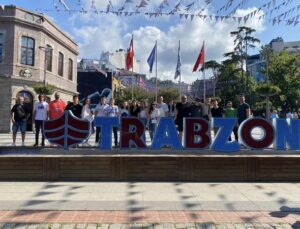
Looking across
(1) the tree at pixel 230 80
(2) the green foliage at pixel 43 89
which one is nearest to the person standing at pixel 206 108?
(2) the green foliage at pixel 43 89

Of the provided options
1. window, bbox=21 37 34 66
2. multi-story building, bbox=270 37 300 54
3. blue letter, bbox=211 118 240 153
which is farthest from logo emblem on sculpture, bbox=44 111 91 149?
multi-story building, bbox=270 37 300 54

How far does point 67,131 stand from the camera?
10820 millimetres

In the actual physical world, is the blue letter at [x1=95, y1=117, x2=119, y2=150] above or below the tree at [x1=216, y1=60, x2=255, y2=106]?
below

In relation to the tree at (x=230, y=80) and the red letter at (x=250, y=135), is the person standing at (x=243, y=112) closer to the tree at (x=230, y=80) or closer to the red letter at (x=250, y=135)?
the red letter at (x=250, y=135)

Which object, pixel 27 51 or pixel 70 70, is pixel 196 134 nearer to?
pixel 27 51

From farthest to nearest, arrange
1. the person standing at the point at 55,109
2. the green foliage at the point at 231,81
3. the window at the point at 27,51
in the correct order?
1. the green foliage at the point at 231,81
2. the window at the point at 27,51
3. the person standing at the point at 55,109

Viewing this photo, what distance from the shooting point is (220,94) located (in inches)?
2562

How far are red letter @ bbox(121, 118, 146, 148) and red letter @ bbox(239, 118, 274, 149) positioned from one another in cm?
285

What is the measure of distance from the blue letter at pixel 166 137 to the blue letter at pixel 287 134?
287cm

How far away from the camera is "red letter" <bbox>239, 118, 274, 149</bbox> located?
427 inches

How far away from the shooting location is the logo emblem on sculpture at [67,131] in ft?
35.3

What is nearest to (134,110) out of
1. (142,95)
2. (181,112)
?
(181,112)

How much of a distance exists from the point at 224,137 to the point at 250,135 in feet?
2.50

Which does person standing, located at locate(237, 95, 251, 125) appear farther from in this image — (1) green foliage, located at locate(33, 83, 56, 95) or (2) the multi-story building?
(2) the multi-story building
